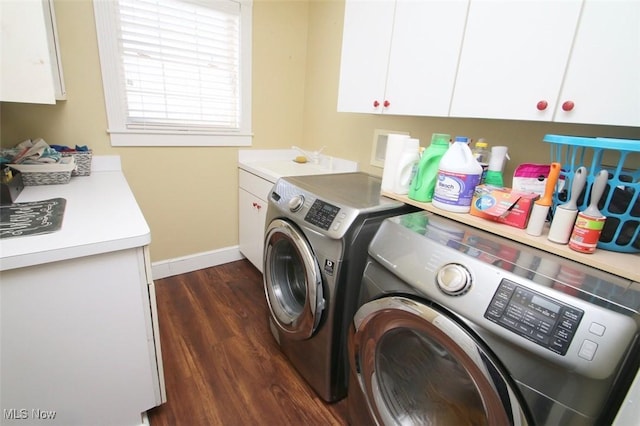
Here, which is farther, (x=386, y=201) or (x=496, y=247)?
(x=386, y=201)

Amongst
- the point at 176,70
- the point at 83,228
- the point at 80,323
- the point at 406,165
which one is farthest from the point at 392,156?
the point at 176,70

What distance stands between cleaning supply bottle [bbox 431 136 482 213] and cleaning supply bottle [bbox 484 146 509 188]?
98mm

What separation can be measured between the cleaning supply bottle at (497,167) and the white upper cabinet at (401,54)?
0.25 m

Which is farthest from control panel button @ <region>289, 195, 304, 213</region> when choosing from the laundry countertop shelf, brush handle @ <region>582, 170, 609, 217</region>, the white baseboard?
the white baseboard

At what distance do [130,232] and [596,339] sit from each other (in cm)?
122

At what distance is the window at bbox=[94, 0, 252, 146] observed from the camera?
1.76 m

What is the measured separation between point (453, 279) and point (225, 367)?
1.28 metres

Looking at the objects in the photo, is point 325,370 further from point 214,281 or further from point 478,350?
point 214,281

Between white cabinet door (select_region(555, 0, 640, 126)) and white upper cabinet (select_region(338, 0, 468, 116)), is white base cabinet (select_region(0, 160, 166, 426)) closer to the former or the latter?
white upper cabinet (select_region(338, 0, 468, 116))

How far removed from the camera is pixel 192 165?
217cm

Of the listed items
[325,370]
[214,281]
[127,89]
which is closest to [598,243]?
[325,370]

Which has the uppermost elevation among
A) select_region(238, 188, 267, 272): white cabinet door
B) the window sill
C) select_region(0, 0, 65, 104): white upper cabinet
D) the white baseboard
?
select_region(0, 0, 65, 104): white upper cabinet

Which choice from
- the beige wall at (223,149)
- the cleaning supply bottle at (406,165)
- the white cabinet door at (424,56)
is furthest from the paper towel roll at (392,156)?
the beige wall at (223,149)

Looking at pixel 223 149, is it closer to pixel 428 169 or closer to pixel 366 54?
pixel 366 54
